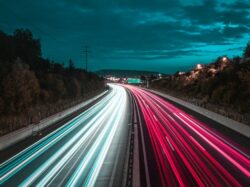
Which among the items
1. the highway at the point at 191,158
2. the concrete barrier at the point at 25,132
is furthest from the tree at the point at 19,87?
the highway at the point at 191,158

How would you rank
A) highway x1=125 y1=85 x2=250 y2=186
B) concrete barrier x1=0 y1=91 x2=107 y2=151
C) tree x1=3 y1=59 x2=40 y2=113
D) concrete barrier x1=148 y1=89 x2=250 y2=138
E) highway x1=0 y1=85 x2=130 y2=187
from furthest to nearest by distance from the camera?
tree x1=3 y1=59 x2=40 y2=113 → concrete barrier x1=148 y1=89 x2=250 y2=138 → concrete barrier x1=0 y1=91 x2=107 y2=151 → highway x1=0 y1=85 x2=130 y2=187 → highway x1=125 y1=85 x2=250 y2=186

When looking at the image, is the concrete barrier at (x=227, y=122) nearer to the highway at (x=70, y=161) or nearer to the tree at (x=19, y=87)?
the highway at (x=70, y=161)

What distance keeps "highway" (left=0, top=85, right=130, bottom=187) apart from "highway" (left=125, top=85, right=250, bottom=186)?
141 cm

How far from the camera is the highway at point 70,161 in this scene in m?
13.6

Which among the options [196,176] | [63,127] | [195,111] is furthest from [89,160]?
[195,111]

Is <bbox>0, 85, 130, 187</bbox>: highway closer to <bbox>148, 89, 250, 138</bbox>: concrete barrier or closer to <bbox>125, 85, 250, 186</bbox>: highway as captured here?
<bbox>125, 85, 250, 186</bbox>: highway

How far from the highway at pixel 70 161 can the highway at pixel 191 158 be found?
1.41 meters

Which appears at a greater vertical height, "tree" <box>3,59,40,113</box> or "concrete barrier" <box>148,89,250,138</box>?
"tree" <box>3,59,40,113</box>

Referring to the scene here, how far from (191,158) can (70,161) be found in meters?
5.83

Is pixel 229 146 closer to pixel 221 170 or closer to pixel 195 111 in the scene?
pixel 221 170

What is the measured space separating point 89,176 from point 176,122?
64.0 ft

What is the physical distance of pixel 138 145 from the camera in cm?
2094

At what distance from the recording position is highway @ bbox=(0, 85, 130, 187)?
13.6 m

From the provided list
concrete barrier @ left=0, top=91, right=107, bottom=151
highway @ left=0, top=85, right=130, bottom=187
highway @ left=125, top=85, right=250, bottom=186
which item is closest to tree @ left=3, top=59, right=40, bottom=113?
concrete barrier @ left=0, top=91, right=107, bottom=151
